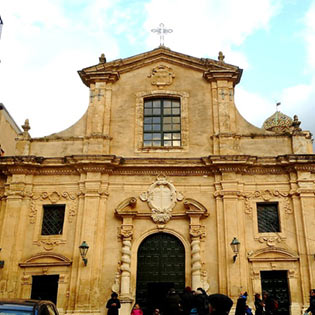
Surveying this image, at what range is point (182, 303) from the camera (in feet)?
33.1

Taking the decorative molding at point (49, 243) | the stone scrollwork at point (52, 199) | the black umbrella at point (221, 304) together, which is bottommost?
the black umbrella at point (221, 304)

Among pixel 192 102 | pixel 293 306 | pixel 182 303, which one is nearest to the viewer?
pixel 182 303

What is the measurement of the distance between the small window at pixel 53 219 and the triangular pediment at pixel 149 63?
554cm

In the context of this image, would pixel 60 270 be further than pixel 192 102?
No

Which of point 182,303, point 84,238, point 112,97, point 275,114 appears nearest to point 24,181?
point 84,238

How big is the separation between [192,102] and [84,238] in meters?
7.00

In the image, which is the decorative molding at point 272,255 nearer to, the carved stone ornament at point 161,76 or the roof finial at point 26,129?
the carved stone ornament at point 161,76

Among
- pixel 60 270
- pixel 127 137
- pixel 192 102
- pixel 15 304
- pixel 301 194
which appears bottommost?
pixel 15 304

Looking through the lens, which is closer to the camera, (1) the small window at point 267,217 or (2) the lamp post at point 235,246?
(2) the lamp post at point 235,246

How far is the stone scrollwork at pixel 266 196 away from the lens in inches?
611

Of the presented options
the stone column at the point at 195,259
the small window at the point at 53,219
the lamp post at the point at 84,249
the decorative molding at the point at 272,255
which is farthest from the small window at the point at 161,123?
the decorative molding at the point at 272,255

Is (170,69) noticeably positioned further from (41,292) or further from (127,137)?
(41,292)

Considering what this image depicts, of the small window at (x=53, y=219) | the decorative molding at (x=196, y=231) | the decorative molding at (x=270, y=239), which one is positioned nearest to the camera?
the decorative molding at (x=270, y=239)

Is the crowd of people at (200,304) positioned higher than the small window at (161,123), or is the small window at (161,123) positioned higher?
the small window at (161,123)
